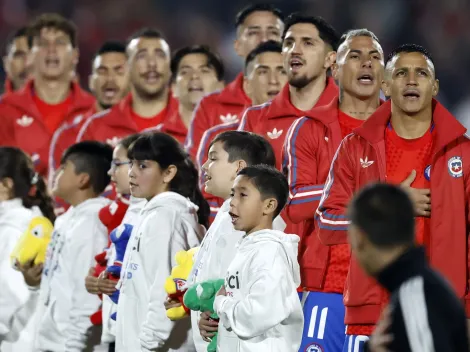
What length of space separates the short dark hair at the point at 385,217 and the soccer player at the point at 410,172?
136cm

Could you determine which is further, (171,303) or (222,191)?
(171,303)

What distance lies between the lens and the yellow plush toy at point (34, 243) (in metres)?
7.30

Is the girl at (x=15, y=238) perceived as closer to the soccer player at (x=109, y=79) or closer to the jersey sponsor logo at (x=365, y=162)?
the soccer player at (x=109, y=79)

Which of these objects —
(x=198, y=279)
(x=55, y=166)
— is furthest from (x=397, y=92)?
(x=55, y=166)

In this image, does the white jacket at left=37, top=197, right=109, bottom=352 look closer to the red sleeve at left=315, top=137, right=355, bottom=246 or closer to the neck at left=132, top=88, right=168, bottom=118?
the neck at left=132, top=88, right=168, bottom=118

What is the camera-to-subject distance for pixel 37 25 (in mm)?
10250

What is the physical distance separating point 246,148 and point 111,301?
4.56 ft

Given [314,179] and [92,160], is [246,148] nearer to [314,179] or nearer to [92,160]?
[314,179]

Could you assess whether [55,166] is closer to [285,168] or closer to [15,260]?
[15,260]

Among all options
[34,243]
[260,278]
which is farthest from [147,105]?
[260,278]

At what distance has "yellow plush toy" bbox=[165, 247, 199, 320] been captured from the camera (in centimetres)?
574

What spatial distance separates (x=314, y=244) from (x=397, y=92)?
975 millimetres

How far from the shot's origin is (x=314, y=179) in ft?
19.3

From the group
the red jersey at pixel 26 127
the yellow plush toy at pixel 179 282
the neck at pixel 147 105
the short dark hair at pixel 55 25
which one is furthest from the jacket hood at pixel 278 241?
the short dark hair at pixel 55 25
